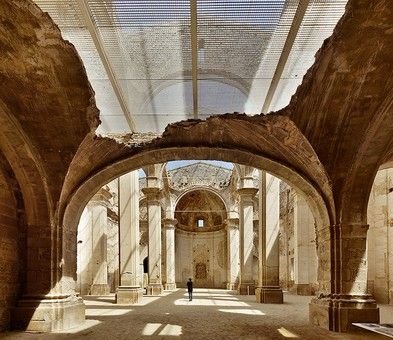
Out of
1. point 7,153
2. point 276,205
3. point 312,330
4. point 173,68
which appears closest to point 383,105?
point 173,68

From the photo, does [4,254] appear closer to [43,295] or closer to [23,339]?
[43,295]

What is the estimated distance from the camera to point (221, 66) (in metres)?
8.91

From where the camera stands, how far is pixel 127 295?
707 inches

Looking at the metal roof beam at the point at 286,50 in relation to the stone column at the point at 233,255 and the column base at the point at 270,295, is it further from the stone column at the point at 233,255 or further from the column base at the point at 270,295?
the stone column at the point at 233,255

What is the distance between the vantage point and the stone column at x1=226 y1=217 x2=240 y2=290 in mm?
30312

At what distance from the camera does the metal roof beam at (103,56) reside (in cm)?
730

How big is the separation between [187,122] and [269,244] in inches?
354

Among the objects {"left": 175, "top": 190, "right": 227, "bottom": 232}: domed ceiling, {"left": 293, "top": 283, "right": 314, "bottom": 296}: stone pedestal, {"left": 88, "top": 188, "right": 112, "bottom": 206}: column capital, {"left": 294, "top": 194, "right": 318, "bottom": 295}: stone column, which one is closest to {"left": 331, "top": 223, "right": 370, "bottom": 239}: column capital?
{"left": 294, "top": 194, "right": 318, "bottom": 295}: stone column

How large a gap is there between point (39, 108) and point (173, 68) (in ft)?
9.83

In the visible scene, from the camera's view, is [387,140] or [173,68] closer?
[173,68]

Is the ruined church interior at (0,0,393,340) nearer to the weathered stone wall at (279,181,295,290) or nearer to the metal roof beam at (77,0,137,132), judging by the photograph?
the metal roof beam at (77,0,137,132)

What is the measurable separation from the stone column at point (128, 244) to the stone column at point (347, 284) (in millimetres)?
8488

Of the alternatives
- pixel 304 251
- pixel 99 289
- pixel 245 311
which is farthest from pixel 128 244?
pixel 304 251

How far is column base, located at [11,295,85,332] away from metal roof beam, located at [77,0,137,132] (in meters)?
4.39
